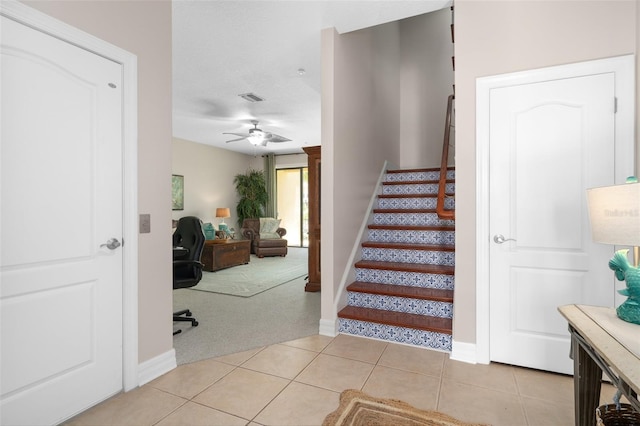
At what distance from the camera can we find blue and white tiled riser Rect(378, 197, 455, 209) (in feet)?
12.5

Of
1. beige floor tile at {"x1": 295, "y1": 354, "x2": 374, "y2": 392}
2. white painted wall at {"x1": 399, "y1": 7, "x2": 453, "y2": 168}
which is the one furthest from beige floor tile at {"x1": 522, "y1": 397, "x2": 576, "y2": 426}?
white painted wall at {"x1": 399, "y1": 7, "x2": 453, "y2": 168}

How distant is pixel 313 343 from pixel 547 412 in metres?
1.68

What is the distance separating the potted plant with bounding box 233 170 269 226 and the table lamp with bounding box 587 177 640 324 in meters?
8.37

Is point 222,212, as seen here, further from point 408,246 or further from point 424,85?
point 408,246

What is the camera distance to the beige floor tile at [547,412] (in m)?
1.75

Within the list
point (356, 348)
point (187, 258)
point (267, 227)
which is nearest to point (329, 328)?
point (356, 348)

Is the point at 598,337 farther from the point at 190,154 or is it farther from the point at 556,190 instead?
the point at 190,154

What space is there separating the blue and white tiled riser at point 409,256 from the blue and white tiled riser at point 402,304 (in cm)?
54

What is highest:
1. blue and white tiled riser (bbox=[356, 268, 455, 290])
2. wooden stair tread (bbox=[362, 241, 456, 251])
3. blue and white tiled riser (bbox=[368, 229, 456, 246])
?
blue and white tiled riser (bbox=[368, 229, 456, 246])

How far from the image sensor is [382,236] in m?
3.73

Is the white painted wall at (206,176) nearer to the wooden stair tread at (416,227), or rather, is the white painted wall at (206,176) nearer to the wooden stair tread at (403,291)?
the wooden stair tread at (416,227)

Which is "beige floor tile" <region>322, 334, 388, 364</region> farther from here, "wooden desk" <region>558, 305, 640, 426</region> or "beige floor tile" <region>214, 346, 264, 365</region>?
"wooden desk" <region>558, 305, 640, 426</region>

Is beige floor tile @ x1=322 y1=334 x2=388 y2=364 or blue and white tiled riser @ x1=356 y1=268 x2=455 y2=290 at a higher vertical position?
blue and white tiled riser @ x1=356 y1=268 x2=455 y2=290

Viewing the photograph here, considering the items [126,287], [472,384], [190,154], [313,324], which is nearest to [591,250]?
[472,384]
